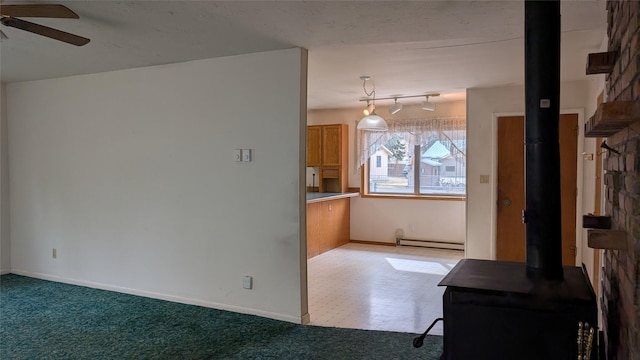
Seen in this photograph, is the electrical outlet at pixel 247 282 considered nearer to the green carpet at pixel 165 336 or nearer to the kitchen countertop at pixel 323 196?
the green carpet at pixel 165 336

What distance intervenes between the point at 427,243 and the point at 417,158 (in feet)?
4.35

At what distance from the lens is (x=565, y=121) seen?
476 centimetres

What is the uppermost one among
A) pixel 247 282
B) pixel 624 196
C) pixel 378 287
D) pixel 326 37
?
pixel 326 37

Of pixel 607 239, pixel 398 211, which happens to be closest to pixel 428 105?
pixel 398 211

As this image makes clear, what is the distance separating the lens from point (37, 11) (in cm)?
228

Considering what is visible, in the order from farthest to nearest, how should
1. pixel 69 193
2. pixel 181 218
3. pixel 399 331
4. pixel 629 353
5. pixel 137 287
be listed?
1. pixel 69 193
2. pixel 137 287
3. pixel 181 218
4. pixel 399 331
5. pixel 629 353

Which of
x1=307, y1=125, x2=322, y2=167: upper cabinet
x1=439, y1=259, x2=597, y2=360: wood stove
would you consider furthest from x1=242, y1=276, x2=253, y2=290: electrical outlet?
x1=307, y1=125, x2=322, y2=167: upper cabinet

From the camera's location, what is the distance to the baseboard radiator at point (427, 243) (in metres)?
6.54

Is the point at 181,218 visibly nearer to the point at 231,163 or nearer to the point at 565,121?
the point at 231,163

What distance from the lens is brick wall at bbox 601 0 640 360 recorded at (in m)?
1.38

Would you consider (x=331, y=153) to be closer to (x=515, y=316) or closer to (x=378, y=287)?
(x=378, y=287)

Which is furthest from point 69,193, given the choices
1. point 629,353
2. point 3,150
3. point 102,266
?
point 629,353

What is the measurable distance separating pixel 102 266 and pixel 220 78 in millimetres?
2291

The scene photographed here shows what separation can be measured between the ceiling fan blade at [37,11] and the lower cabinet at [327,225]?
13.2 ft
